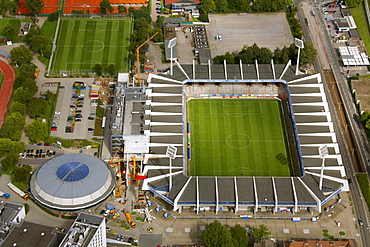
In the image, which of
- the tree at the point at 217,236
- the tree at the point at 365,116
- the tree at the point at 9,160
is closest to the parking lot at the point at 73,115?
the tree at the point at 9,160

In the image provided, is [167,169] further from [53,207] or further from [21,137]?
[21,137]

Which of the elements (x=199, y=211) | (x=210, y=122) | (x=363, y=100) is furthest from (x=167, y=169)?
(x=363, y=100)

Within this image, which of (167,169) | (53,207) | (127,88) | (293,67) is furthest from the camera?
(293,67)

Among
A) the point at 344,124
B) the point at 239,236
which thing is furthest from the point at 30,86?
the point at 344,124

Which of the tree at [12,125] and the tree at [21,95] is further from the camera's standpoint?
the tree at [21,95]

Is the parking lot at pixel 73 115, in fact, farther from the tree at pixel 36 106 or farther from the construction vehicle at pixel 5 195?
the construction vehicle at pixel 5 195

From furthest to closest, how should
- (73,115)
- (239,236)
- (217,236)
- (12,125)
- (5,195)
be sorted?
1. (73,115)
2. (12,125)
3. (5,195)
4. (239,236)
5. (217,236)

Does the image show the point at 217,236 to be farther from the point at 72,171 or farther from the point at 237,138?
the point at 237,138
